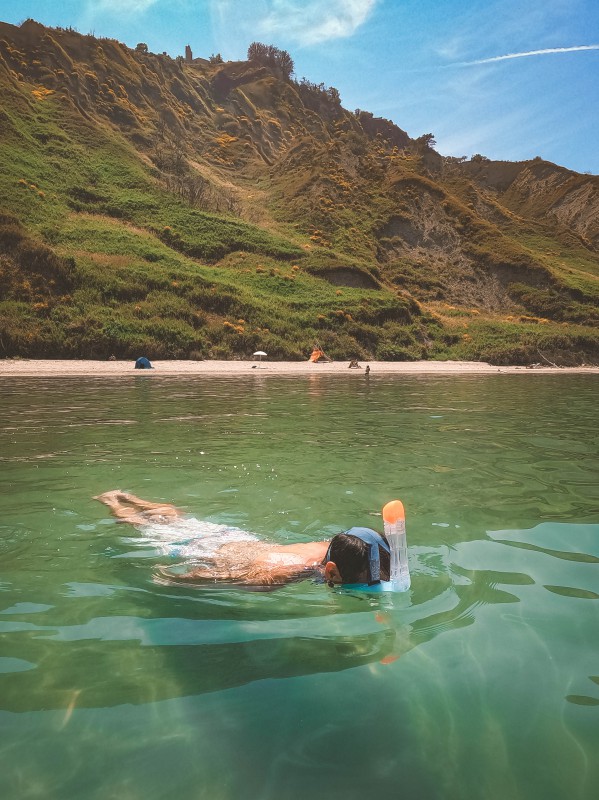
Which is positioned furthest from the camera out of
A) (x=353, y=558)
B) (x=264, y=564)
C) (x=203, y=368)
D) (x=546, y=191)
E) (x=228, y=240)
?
(x=546, y=191)

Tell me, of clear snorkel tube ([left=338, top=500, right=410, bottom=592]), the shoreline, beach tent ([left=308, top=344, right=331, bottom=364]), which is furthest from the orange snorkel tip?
beach tent ([left=308, top=344, right=331, bottom=364])

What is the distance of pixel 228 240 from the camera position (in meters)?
53.4

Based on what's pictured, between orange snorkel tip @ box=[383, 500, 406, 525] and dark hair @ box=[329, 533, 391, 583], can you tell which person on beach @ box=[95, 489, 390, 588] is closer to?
dark hair @ box=[329, 533, 391, 583]

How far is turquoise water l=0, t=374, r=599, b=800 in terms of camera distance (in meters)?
2.38

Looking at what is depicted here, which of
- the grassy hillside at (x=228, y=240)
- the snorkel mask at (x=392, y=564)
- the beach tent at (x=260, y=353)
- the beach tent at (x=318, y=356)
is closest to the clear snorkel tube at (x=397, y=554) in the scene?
the snorkel mask at (x=392, y=564)

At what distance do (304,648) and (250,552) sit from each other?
63.3 inches

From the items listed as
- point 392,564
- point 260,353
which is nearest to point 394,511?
point 392,564

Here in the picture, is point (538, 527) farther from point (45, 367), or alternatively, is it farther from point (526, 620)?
point (45, 367)

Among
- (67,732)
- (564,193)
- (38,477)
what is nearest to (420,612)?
(67,732)

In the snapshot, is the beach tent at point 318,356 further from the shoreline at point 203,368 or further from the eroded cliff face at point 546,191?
the eroded cliff face at point 546,191

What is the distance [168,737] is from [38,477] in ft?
19.0

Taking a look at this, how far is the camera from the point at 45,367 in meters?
26.2

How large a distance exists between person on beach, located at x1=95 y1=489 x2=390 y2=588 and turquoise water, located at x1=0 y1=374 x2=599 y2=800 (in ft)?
0.58

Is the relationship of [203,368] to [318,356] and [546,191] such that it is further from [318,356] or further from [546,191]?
[546,191]
